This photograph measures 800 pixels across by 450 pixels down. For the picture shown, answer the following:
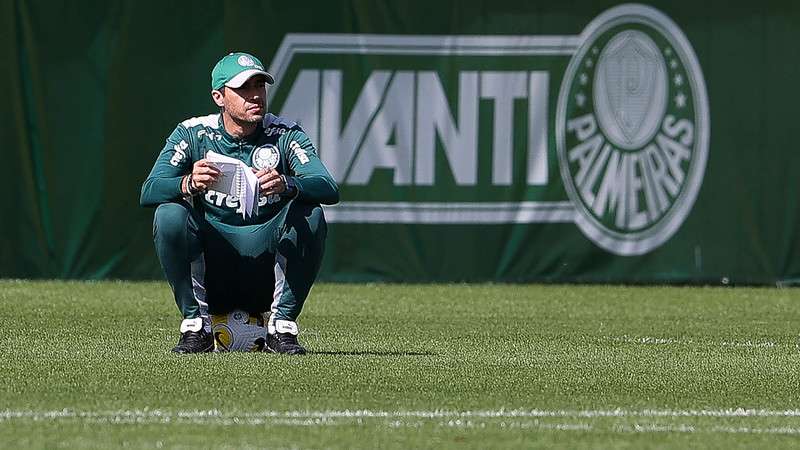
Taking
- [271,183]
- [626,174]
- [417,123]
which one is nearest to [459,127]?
[417,123]

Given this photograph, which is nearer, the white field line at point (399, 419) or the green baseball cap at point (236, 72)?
the white field line at point (399, 419)

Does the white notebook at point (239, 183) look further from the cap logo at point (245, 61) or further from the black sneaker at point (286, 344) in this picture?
the black sneaker at point (286, 344)

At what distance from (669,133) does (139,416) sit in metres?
8.46

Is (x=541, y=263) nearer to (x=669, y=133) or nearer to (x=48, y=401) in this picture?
(x=669, y=133)

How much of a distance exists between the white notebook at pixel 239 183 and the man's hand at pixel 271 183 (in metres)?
0.13

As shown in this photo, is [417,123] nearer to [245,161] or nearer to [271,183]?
[245,161]

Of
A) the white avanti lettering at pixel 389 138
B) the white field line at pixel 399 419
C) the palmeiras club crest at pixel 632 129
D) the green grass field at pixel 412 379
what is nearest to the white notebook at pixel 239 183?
the green grass field at pixel 412 379

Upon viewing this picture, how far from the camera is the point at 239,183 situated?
7.80 metres

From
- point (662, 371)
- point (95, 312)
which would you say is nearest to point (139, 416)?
point (662, 371)

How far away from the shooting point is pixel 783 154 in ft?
45.9

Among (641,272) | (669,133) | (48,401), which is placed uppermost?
(48,401)

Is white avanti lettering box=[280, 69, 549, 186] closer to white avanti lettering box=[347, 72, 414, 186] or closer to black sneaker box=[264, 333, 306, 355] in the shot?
white avanti lettering box=[347, 72, 414, 186]

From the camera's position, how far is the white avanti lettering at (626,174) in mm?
13648

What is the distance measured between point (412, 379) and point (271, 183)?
108 centimetres
